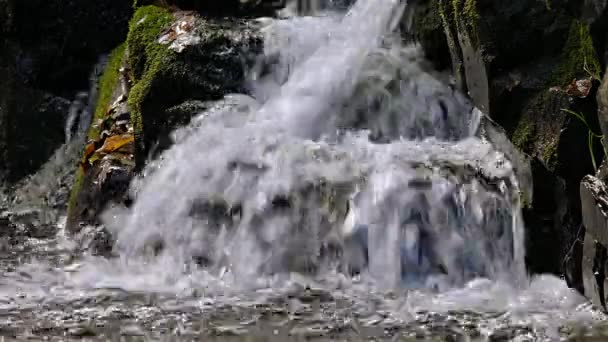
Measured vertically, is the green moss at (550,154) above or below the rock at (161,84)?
below

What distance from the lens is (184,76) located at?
614 cm

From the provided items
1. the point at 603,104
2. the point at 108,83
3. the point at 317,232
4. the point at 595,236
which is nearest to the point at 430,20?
the point at 317,232

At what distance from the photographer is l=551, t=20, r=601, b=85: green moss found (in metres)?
4.10

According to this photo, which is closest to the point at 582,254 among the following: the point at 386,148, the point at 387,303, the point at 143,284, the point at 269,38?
the point at 387,303

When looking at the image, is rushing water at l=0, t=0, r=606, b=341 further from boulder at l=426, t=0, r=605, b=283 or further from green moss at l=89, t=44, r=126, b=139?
green moss at l=89, t=44, r=126, b=139

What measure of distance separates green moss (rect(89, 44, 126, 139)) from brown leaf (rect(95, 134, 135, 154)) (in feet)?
1.19

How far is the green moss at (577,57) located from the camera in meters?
4.10

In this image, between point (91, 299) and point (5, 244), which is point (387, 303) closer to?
point (91, 299)

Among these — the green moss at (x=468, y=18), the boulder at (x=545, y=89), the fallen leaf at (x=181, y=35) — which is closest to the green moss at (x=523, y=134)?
the boulder at (x=545, y=89)

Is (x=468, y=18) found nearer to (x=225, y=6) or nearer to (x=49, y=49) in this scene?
(x=225, y=6)

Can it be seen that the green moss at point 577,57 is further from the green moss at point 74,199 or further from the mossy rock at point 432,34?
the green moss at point 74,199

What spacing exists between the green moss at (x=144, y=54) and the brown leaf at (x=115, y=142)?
396 millimetres

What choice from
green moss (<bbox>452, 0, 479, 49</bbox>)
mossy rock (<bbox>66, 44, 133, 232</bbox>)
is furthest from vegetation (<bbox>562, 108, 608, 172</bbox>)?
mossy rock (<bbox>66, 44, 133, 232</bbox>)

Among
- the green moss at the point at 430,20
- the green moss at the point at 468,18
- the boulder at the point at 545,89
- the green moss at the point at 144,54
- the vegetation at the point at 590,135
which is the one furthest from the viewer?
the green moss at the point at 144,54
